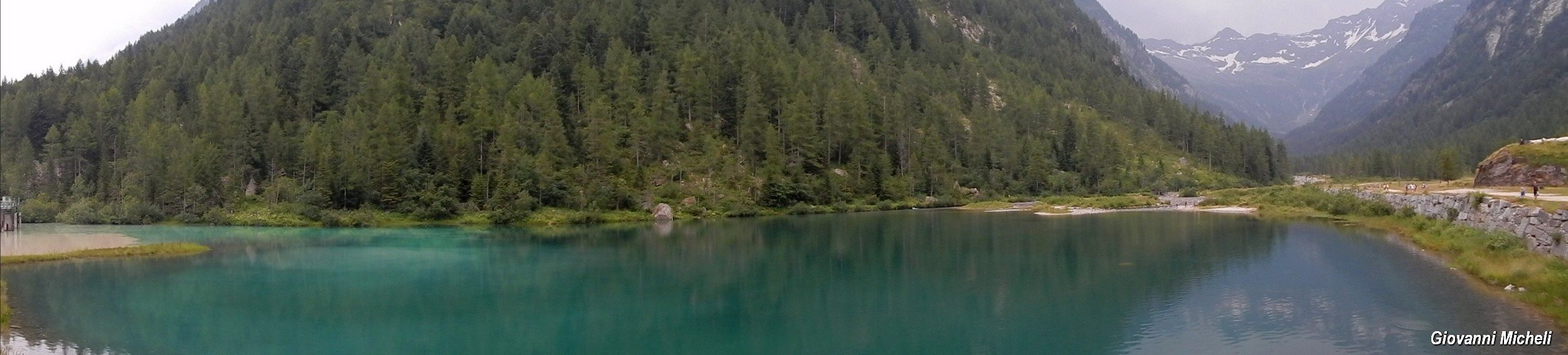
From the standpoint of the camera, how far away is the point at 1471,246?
38062 mm

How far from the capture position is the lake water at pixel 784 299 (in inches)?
952

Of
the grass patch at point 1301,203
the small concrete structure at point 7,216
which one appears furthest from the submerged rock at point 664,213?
the grass patch at point 1301,203

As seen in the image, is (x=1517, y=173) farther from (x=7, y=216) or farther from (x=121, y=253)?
(x=7, y=216)

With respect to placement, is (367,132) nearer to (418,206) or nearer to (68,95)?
(418,206)

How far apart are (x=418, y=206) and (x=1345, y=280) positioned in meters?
76.7

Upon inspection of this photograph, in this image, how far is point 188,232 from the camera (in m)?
69.5

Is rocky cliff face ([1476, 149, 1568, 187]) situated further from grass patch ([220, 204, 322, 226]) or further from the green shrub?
grass patch ([220, 204, 322, 226])

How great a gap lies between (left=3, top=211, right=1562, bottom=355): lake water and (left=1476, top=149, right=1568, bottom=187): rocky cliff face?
494 inches

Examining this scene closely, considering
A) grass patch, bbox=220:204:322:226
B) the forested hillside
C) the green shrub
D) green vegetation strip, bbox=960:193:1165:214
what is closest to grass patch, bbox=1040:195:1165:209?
green vegetation strip, bbox=960:193:1165:214

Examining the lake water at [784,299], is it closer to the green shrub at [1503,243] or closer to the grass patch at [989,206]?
the green shrub at [1503,243]

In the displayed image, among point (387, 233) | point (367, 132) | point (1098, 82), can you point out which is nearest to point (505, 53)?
point (367, 132)

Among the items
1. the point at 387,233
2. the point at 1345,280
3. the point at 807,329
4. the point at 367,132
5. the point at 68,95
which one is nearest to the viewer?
the point at 807,329

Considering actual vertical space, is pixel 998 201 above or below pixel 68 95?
below

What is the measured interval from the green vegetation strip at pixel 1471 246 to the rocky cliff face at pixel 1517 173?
6.06 meters
